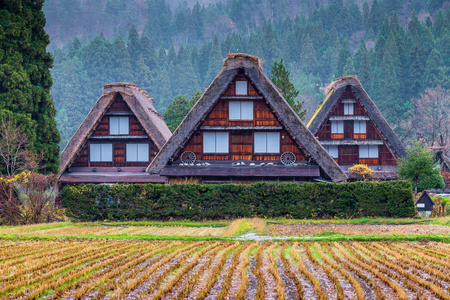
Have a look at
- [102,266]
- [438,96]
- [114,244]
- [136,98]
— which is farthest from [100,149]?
[438,96]

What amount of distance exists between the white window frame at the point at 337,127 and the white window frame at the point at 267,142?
1167cm

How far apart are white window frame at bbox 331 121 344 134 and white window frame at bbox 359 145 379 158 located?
219 centimetres

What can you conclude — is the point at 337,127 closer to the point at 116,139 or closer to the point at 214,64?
the point at 116,139

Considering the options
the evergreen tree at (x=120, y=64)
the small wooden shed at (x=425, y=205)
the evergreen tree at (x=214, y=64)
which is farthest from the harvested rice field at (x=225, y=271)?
the evergreen tree at (x=214, y=64)

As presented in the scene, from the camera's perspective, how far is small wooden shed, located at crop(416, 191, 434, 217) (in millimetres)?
24641

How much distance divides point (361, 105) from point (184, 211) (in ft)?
65.4

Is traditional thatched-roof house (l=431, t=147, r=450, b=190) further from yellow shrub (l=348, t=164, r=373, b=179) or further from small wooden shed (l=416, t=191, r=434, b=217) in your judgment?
small wooden shed (l=416, t=191, r=434, b=217)

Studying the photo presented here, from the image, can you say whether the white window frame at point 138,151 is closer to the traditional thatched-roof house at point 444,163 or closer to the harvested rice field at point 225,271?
the harvested rice field at point 225,271

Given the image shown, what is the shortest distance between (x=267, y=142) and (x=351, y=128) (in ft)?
41.2

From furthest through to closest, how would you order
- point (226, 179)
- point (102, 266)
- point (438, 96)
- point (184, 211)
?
point (438, 96) < point (226, 179) < point (184, 211) < point (102, 266)

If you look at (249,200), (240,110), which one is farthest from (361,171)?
(249,200)

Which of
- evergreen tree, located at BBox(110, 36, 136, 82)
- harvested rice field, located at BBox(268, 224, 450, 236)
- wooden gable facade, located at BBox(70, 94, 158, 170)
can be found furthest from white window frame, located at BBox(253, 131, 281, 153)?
evergreen tree, located at BBox(110, 36, 136, 82)

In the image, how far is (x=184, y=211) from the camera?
22.3 meters

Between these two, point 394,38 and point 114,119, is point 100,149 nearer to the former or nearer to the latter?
point 114,119
